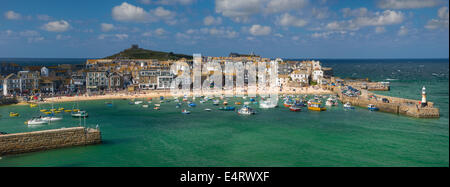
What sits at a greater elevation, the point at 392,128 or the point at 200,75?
the point at 200,75

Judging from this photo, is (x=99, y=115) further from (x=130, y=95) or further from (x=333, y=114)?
(x=333, y=114)

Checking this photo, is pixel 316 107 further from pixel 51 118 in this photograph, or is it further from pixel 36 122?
pixel 36 122

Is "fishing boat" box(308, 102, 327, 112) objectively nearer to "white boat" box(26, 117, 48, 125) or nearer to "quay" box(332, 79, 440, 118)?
"quay" box(332, 79, 440, 118)

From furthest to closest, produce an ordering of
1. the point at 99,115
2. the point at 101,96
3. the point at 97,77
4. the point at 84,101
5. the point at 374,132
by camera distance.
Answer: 1. the point at 97,77
2. the point at 101,96
3. the point at 84,101
4. the point at 99,115
5. the point at 374,132

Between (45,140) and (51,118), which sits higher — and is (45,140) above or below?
below

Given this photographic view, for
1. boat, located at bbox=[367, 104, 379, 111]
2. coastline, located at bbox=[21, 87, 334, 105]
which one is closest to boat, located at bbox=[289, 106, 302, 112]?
boat, located at bbox=[367, 104, 379, 111]

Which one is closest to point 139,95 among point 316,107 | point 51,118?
point 51,118
